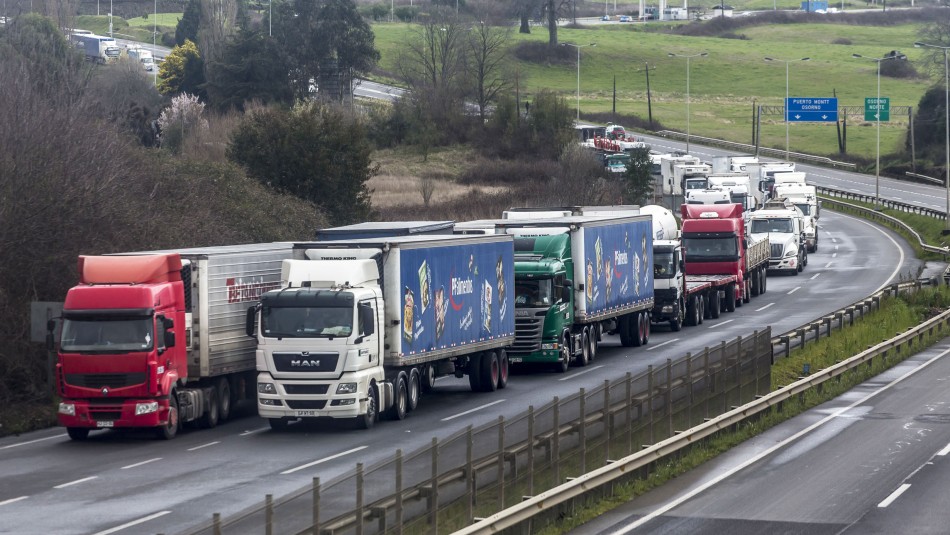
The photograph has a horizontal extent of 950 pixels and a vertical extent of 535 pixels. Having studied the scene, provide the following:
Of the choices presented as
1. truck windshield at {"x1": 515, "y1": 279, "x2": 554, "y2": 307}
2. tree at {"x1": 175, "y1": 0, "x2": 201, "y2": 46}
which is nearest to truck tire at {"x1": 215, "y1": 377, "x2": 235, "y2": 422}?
truck windshield at {"x1": 515, "y1": 279, "x2": 554, "y2": 307}

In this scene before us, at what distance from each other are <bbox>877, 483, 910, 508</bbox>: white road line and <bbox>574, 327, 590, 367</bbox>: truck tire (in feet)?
55.9

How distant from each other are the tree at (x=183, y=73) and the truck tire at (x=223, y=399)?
81.8 meters

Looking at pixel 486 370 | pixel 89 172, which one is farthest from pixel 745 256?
pixel 89 172

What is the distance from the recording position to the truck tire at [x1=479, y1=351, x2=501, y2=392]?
104ft

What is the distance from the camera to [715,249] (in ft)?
169

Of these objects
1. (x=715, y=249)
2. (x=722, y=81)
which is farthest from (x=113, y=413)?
(x=722, y=81)

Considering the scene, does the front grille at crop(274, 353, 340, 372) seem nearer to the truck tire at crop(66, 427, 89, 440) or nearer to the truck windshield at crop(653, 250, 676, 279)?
the truck tire at crop(66, 427, 89, 440)

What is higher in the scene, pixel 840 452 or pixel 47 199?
pixel 47 199

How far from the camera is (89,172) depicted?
3478cm

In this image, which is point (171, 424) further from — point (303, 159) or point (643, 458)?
point (303, 159)

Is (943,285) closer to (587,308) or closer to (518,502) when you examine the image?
(587,308)

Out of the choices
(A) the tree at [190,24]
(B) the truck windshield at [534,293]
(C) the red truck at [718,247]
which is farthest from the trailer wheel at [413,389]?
(A) the tree at [190,24]

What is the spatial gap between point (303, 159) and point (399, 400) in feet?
105

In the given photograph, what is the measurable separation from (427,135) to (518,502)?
287 feet
